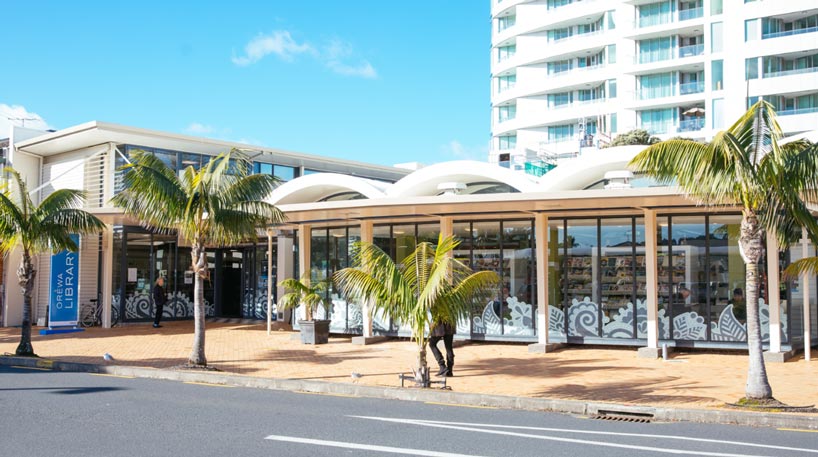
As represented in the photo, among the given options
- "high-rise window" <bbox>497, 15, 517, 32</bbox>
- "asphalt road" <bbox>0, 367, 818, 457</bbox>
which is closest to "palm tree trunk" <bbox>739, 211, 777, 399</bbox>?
"asphalt road" <bbox>0, 367, 818, 457</bbox>

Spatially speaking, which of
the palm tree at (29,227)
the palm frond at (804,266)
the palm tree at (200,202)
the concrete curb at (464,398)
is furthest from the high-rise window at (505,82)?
the concrete curb at (464,398)

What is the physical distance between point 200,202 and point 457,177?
20.3 feet

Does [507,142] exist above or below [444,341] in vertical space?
above

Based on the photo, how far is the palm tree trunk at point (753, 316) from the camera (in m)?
9.69

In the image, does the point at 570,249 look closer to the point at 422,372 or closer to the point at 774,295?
the point at 774,295

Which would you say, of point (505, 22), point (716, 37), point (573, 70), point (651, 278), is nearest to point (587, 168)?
point (651, 278)

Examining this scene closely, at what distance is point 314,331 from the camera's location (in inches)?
703

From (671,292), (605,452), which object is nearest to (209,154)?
(671,292)

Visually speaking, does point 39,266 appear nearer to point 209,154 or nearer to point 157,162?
point 209,154

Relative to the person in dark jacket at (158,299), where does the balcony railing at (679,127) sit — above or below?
above

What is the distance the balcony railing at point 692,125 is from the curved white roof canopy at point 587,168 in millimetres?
34927

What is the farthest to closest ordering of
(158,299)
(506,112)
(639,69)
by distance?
(506,112), (639,69), (158,299)

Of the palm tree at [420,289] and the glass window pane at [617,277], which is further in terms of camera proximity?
the glass window pane at [617,277]

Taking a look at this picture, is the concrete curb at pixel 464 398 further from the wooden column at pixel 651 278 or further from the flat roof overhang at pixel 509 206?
the wooden column at pixel 651 278
